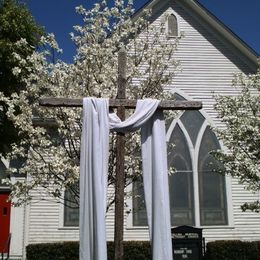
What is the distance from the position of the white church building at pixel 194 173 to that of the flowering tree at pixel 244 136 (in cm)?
188

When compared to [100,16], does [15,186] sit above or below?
below

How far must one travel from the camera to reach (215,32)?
57.3 ft

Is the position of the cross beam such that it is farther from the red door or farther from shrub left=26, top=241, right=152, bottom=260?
the red door

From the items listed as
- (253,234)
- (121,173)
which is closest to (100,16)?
(121,173)

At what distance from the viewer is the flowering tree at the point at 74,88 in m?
10.9

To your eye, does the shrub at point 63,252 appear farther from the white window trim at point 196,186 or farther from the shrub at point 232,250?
the shrub at point 232,250

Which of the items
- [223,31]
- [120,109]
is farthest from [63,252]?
[223,31]

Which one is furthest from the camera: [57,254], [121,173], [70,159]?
[57,254]

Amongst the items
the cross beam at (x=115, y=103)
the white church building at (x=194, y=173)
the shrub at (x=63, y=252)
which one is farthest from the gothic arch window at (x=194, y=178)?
the cross beam at (x=115, y=103)

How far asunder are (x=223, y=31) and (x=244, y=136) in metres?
6.43

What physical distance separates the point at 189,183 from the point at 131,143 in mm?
5708

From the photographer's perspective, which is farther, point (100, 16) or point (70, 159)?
point (100, 16)

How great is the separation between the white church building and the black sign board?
7.16 feet

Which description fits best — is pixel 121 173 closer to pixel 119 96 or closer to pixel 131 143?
pixel 119 96
